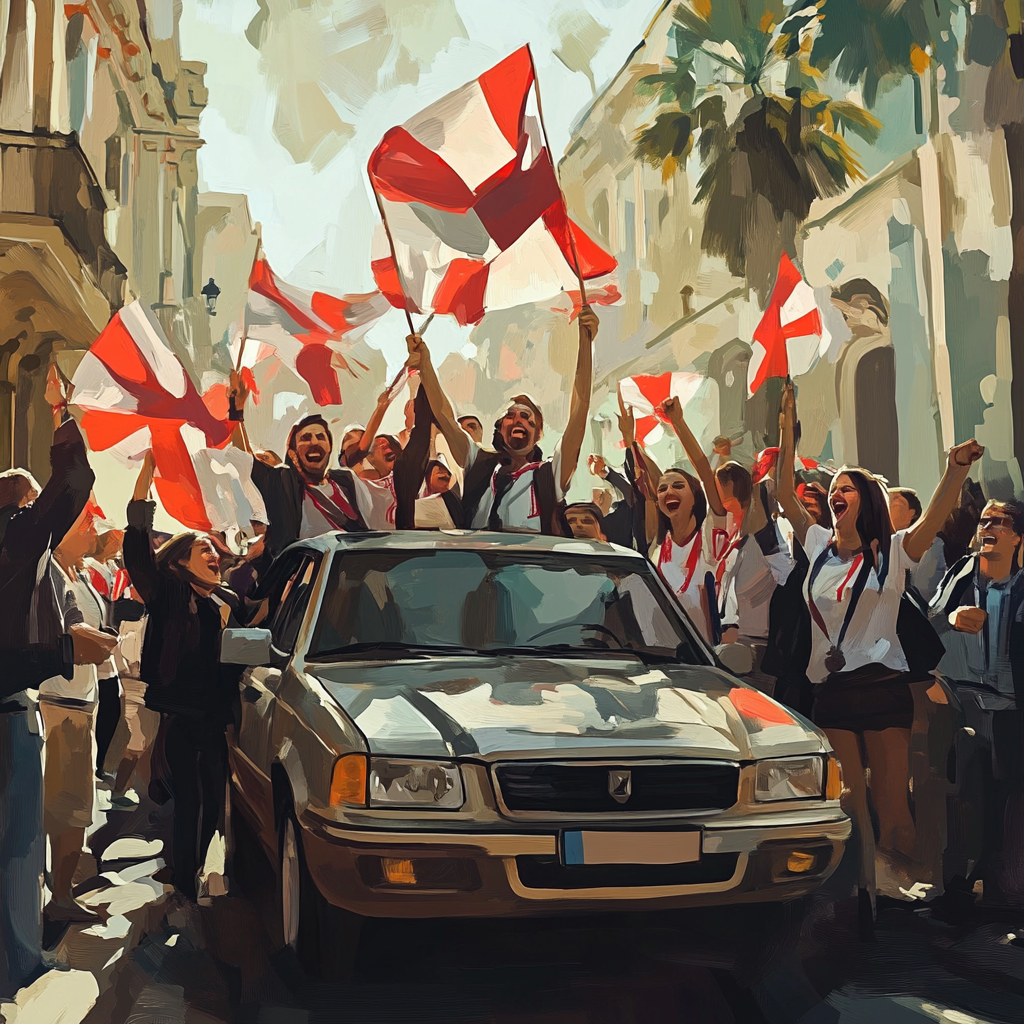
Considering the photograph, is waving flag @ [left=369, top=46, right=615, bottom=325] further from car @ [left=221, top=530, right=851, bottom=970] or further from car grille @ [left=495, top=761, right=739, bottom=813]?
car grille @ [left=495, top=761, right=739, bottom=813]

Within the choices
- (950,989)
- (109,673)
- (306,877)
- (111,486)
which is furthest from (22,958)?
(111,486)

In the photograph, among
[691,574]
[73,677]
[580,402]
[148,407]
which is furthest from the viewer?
[148,407]

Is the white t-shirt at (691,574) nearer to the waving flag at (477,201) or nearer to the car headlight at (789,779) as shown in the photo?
the waving flag at (477,201)

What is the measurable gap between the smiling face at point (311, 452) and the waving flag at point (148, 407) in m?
3.86

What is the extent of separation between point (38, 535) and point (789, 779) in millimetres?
2764

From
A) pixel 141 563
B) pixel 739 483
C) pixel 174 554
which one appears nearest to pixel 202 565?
pixel 174 554

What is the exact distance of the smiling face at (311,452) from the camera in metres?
9.20

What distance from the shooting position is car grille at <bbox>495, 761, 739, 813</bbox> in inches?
183

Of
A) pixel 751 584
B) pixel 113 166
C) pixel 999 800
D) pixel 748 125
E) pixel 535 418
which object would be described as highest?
pixel 113 166

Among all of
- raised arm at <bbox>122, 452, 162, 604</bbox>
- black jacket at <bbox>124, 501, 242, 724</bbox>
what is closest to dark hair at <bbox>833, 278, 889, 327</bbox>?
raised arm at <bbox>122, 452, 162, 604</bbox>

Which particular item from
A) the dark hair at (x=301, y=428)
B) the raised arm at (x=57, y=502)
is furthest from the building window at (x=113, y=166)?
the raised arm at (x=57, y=502)

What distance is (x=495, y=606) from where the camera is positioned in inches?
239

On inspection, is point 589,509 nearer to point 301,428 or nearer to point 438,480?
point 301,428

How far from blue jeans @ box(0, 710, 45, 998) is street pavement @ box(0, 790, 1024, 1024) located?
14 centimetres
